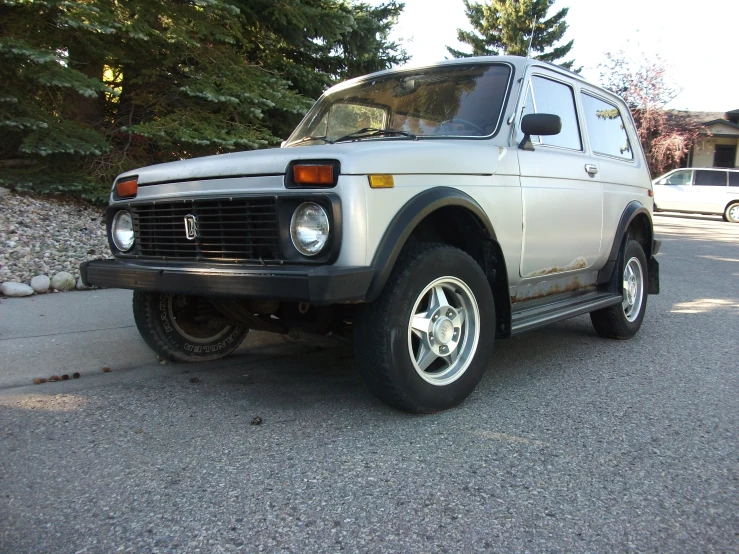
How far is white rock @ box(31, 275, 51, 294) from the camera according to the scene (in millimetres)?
6371

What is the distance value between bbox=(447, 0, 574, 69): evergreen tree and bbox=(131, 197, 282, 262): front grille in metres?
33.1

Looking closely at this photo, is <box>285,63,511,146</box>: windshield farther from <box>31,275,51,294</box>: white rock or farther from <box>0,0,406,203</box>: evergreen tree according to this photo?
<box>0,0,406,203</box>: evergreen tree

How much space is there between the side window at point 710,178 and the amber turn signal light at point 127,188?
2269 cm

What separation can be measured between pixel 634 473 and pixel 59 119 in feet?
26.4

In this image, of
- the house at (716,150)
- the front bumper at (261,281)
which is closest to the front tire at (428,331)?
the front bumper at (261,281)

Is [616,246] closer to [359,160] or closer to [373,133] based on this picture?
[373,133]

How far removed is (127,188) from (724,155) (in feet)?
126

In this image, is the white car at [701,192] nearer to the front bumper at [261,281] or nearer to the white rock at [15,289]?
the white rock at [15,289]

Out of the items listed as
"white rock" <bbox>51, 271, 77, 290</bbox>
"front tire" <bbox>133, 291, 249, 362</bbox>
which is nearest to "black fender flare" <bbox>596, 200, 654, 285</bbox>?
"front tire" <bbox>133, 291, 249, 362</bbox>

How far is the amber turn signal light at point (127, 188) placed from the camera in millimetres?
3660

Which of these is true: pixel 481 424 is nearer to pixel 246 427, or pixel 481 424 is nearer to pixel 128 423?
pixel 246 427

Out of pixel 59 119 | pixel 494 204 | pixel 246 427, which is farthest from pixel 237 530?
pixel 59 119

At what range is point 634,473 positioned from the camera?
2.72 m

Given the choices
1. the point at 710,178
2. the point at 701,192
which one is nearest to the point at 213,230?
the point at 701,192
